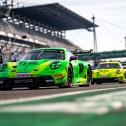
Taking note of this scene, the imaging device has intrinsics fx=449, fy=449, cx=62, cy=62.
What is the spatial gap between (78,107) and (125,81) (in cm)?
1999

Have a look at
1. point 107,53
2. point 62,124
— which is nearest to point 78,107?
point 62,124

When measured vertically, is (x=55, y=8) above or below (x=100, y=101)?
above

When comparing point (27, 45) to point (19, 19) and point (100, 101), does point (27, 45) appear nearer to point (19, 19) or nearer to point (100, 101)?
point (19, 19)

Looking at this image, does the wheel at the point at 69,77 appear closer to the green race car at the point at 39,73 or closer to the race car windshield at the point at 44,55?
the green race car at the point at 39,73

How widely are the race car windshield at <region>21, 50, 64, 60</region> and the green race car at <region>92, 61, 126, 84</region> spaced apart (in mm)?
7379

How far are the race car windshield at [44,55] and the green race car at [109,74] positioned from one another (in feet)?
24.2

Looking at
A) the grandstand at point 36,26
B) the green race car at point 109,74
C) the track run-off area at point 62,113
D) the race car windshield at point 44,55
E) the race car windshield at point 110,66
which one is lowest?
the green race car at point 109,74

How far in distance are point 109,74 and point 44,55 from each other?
25.2 feet

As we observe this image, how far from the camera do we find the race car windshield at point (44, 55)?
13547 mm

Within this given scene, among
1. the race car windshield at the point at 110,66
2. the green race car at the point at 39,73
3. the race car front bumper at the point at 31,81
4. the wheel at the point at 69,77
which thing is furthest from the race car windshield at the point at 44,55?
the race car windshield at the point at 110,66

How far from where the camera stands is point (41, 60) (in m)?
12.7

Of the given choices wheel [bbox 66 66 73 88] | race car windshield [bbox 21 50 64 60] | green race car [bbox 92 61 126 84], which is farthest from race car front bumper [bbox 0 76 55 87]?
green race car [bbox 92 61 126 84]

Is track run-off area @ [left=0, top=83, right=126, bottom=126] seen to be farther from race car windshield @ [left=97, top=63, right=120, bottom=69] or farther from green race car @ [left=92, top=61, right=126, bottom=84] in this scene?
race car windshield @ [left=97, top=63, right=120, bottom=69]

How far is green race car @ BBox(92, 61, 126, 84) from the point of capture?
2066 cm
